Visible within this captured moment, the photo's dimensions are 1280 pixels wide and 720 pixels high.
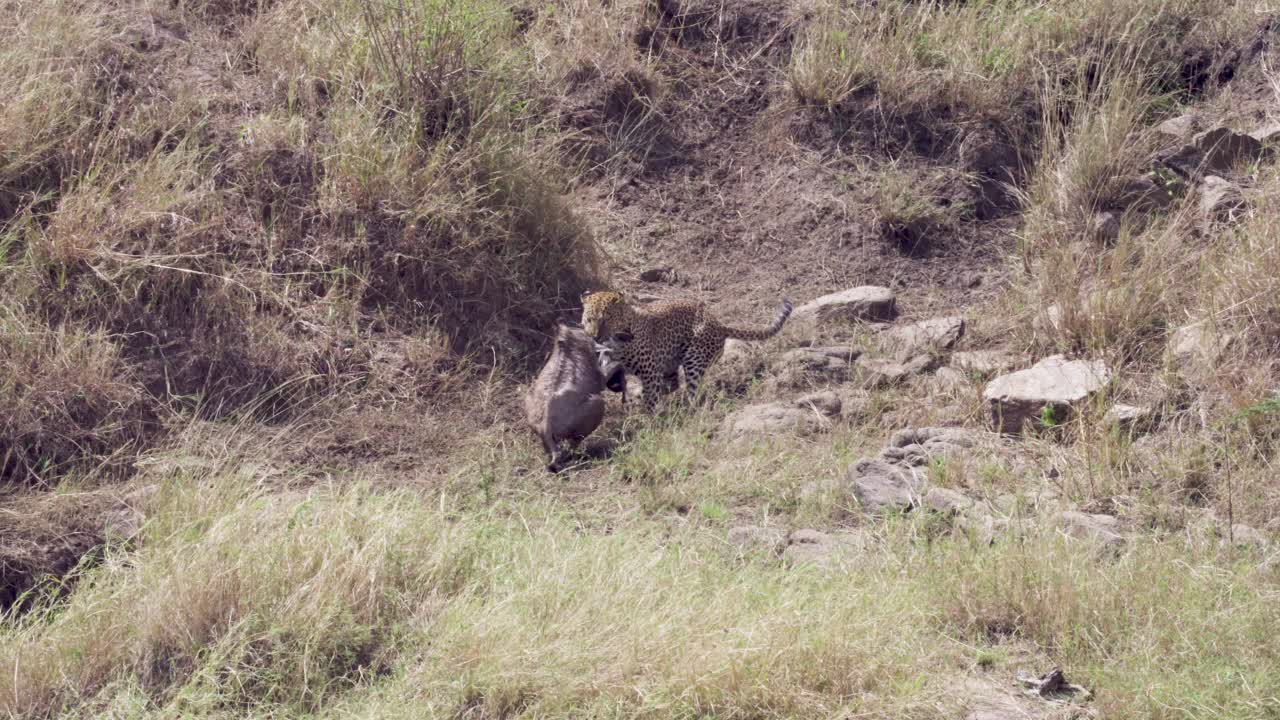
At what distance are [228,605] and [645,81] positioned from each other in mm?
6385

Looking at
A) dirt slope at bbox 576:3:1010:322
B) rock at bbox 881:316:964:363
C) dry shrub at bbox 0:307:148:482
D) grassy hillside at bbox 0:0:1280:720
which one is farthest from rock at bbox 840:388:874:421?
dry shrub at bbox 0:307:148:482

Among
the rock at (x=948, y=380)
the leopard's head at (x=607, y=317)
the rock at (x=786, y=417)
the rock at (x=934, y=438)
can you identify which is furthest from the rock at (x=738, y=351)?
the rock at (x=934, y=438)

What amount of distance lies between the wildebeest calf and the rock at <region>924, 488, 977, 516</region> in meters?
1.97

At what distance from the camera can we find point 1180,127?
8992 millimetres

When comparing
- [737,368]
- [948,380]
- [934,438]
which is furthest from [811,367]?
[934,438]

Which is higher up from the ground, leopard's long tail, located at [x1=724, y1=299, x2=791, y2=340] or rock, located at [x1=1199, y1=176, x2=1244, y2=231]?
rock, located at [x1=1199, y1=176, x2=1244, y2=231]

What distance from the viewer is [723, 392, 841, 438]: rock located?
679 centimetres

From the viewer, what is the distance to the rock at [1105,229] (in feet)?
27.1

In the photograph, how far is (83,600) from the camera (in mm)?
5059

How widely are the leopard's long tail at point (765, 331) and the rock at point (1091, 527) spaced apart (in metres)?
2.64

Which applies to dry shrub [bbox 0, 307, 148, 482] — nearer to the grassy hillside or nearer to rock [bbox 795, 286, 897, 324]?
the grassy hillside

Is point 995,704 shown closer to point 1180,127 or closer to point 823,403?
point 823,403

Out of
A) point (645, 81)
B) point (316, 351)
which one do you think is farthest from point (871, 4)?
point (316, 351)

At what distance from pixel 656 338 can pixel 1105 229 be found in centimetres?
324
